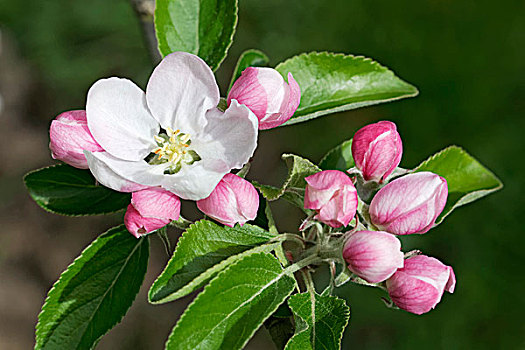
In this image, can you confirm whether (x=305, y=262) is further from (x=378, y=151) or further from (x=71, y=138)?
(x=71, y=138)

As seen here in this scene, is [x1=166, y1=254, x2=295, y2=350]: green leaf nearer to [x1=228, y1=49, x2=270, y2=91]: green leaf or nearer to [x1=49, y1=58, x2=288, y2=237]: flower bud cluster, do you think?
[x1=49, y1=58, x2=288, y2=237]: flower bud cluster

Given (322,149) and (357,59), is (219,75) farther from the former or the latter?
(357,59)

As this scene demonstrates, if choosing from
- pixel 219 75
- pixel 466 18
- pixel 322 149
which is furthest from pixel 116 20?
pixel 466 18

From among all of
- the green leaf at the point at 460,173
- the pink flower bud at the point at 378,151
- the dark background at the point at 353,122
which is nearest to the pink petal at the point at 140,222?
the pink flower bud at the point at 378,151

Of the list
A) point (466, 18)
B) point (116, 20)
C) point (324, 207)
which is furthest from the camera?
point (116, 20)

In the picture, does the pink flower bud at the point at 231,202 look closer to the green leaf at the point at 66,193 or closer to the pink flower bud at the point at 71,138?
the pink flower bud at the point at 71,138

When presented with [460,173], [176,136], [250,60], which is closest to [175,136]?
[176,136]
